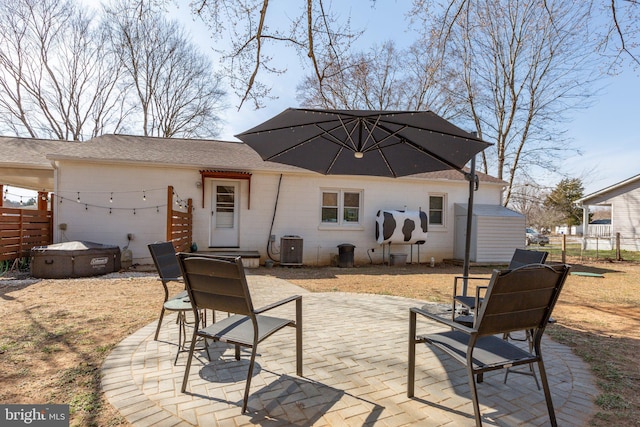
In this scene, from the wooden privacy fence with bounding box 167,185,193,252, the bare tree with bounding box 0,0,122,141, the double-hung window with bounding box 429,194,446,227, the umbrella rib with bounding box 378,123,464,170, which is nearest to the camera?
the umbrella rib with bounding box 378,123,464,170

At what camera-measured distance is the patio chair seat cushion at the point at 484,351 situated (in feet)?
6.47

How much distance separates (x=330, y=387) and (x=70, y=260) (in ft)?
24.9

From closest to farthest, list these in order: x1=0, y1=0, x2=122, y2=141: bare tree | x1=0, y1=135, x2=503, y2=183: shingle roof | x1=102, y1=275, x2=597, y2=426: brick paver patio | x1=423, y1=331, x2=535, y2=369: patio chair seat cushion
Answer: x1=423, y1=331, x2=535, y2=369: patio chair seat cushion → x1=102, y1=275, x2=597, y2=426: brick paver patio → x1=0, y1=135, x2=503, y2=183: shingle roof → x1=0, y1=0, x2=122, y2=141: bare tree

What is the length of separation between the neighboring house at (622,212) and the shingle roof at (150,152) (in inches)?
419

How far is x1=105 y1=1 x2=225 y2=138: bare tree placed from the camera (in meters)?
17.8

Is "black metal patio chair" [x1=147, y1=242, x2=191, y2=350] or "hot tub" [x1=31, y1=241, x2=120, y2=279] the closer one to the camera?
"black metal patio chair" [x1=147, y1=242, x2=191, y2=350]

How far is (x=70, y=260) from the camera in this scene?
24.0 ft

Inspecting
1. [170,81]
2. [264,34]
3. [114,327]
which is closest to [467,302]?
[114,327]

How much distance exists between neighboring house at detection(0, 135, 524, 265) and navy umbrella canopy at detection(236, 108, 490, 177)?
5.48 meters

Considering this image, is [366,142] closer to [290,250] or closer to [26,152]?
[290,250]

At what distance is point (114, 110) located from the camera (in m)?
21.1

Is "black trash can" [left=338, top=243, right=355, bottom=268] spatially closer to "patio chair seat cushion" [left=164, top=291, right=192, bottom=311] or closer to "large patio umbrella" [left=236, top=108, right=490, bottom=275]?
"large patio umbrella" [left=236, top=108, right=490, bottom=275]

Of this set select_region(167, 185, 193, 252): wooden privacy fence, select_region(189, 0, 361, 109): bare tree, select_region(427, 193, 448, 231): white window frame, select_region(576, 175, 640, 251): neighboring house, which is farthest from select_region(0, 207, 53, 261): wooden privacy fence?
select_region(576, 175, 640, 251): neighboring house

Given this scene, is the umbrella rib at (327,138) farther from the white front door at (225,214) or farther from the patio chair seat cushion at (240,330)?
the white front door at (225,214)
